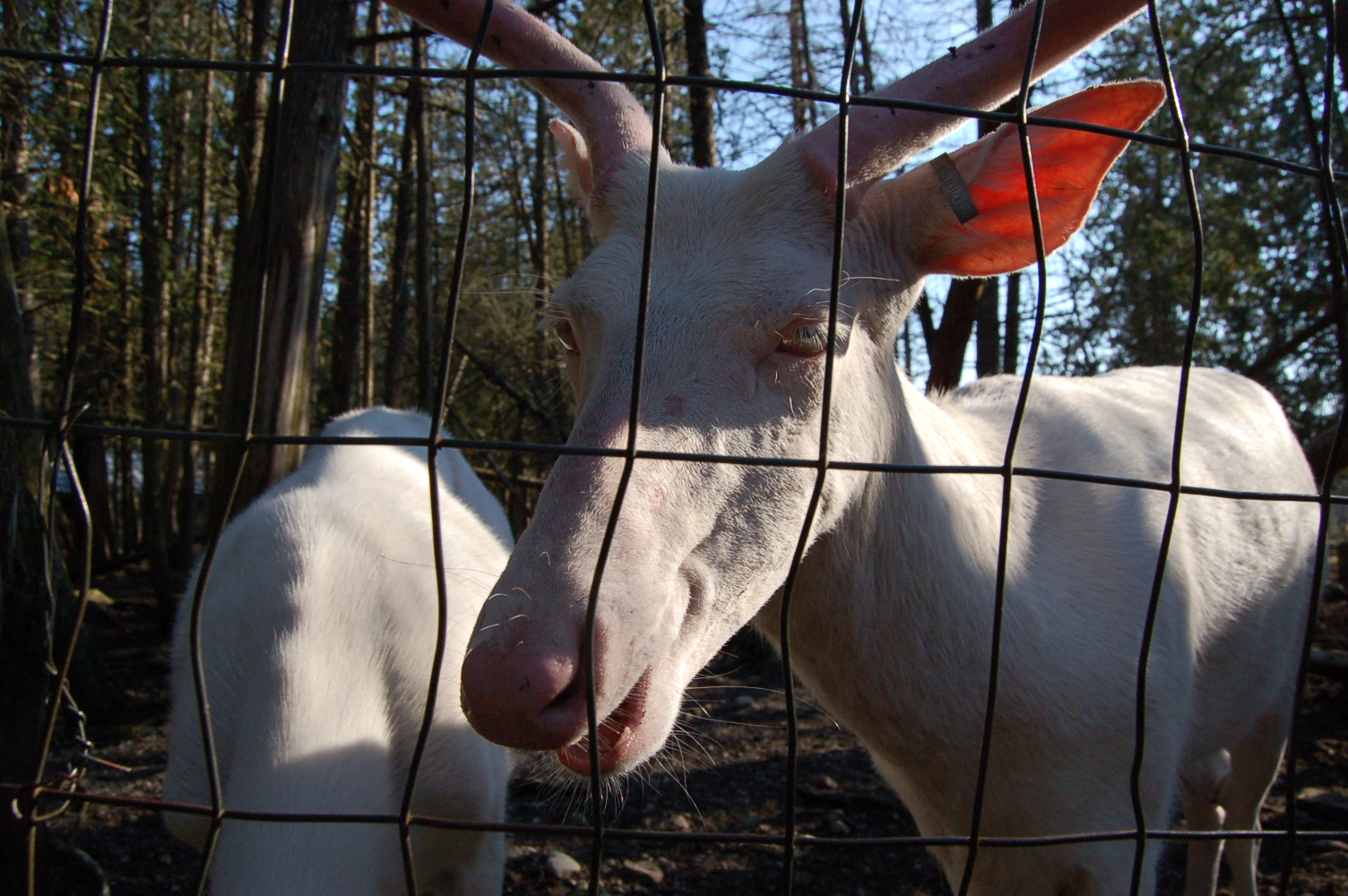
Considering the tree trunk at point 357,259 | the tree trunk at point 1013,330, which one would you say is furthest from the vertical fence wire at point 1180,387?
the tree trunk at point 357,259

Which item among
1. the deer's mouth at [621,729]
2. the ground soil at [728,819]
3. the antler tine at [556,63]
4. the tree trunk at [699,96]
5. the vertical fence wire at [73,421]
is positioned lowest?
the ground soil at [728,819]

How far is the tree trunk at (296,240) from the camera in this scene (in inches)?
174

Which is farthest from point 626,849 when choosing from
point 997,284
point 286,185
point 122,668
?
point 122,668

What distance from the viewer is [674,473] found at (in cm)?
152

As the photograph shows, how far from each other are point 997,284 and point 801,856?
4179 millimetres

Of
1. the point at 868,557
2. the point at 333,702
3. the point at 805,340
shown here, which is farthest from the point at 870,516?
the point at 333,702

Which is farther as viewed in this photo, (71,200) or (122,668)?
(71,200)

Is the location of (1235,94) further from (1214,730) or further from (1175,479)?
(1175,479)

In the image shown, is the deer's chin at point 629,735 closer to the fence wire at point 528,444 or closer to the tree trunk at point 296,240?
the fence wire at point 528,444

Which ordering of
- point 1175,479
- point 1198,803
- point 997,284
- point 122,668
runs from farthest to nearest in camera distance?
point 122,668, point 997,284, point 1198,803, point 1175,479

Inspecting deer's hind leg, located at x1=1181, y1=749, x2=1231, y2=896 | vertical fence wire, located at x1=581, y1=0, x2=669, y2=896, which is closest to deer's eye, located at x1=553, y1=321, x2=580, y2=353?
vertical fence wire, located at x1=581, y1=0, x2=669, y2=896

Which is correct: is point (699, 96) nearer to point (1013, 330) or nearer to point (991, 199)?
point (1013, 330)

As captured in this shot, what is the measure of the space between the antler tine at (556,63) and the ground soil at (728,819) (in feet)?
5.83

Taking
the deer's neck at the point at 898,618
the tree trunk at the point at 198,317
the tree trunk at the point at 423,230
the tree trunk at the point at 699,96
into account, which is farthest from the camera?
the tree trunk at the point at 198,317
